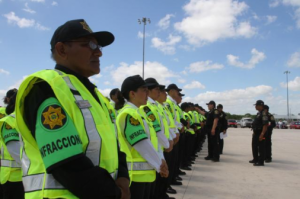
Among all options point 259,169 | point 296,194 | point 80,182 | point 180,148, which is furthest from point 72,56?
point 259,169

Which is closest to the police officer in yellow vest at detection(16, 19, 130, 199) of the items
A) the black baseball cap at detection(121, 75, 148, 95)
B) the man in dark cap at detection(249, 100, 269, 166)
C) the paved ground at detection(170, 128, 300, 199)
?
the black baseball cap at detection(121, 75, 148, 95)

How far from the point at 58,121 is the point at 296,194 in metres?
5.67

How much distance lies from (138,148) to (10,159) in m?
1.72

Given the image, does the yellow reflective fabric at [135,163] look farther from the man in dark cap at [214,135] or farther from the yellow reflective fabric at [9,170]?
the man in dark cap at [214,135]

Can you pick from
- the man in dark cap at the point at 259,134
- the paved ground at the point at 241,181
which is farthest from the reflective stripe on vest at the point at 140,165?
the man in dark cap at the point at 259,134

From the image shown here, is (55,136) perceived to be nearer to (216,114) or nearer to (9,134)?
(9,134)

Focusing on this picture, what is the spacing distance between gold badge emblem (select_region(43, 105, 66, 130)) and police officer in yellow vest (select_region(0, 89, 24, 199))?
2.18m

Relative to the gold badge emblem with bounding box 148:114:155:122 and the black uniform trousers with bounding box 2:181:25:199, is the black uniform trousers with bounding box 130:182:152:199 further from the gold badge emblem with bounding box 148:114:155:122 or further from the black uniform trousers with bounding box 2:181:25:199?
the black uniform trousers with bounding box 2:181:25:199

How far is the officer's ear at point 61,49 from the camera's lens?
1.54 metres

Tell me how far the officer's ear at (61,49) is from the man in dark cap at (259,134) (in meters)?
8.01

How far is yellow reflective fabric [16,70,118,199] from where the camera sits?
1299 mm

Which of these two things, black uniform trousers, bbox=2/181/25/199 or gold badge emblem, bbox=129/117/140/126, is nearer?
gold badge emblem, bbox=129/117/140/126

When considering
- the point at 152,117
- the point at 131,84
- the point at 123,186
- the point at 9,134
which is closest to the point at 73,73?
the point at 123,186

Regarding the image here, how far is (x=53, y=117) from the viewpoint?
1.25m
